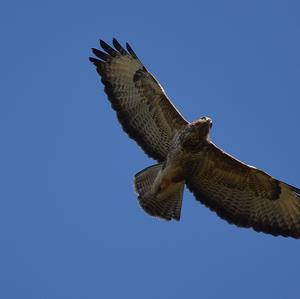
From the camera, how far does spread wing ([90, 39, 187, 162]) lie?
8.98 m

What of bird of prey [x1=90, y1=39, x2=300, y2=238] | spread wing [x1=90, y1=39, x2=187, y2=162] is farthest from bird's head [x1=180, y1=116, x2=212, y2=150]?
spread wing [x1=90, y1=39, x2=187, y2=162]

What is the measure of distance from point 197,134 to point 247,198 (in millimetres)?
1387

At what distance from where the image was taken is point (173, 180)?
874 cm

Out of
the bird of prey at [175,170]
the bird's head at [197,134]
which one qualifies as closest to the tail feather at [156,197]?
the bird of prey at [175,170]

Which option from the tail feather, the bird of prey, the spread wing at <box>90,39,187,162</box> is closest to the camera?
the bird of prey

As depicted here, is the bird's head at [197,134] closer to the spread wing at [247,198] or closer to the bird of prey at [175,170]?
the bird of prey at [175,170]

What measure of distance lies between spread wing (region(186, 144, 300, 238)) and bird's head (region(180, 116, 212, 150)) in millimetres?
497

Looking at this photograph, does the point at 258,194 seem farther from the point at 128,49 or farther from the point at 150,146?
the point at 128,49

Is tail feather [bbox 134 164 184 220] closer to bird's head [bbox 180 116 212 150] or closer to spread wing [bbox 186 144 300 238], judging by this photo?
spread wing [bbox 186 144 300 238]

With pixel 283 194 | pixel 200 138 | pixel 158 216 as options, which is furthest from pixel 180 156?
pixel 283 194

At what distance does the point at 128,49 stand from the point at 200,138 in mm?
1831

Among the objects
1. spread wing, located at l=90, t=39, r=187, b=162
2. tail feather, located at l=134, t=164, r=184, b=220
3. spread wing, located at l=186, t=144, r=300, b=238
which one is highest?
spread wing, located at l=90, t=39, r=187, b=162

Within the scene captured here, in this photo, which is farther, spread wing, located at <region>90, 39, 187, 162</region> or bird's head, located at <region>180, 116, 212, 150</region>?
spread wing, located at <region>90, 39, 187, 162</region>

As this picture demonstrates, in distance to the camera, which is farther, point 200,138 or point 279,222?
point 279,222
